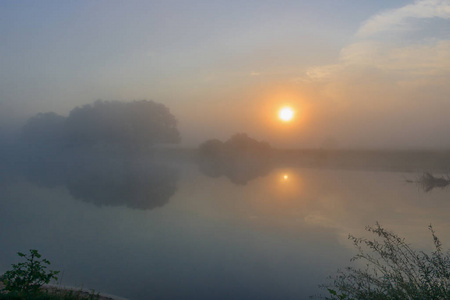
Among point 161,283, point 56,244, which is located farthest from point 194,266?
point 56,244

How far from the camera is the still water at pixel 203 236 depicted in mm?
6383

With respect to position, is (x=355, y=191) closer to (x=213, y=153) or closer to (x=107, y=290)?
(x=107, y=290)

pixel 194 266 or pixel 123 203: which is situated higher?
pixel 123 203

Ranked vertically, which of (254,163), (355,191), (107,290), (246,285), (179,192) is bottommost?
(107,290)

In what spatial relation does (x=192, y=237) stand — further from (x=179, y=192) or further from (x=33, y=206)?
(x=179, y=192)

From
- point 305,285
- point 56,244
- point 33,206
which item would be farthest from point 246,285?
point 33,206

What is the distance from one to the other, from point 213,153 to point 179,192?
3419 cm

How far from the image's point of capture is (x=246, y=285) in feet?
20.5

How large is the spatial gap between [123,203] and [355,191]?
1247 centimetres

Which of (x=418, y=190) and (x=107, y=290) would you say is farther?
(x=418, y=190)

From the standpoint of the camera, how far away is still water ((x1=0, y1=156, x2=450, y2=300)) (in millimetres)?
6383

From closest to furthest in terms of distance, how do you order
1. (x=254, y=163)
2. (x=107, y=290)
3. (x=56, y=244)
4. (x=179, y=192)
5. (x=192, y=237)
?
(x=107, y=290) → (x=56, y=244) → (x=192, y=237) → (x=179, y=192) → (x=254, y=163)

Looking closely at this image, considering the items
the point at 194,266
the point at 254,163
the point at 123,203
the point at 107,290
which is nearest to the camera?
the point at 107,290

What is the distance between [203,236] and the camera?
9.66 meters
